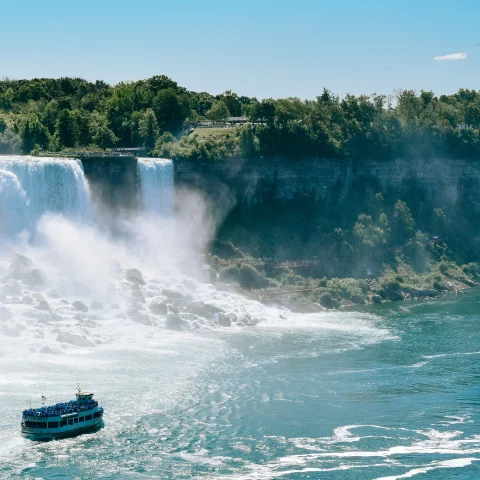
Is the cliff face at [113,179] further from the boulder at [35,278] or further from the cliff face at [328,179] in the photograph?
the boulder at [35,278]

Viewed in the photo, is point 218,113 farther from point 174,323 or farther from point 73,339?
point 73,339

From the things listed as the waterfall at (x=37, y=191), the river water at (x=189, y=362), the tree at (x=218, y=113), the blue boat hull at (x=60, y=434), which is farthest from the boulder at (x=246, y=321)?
the tree at (x=218, y=113)

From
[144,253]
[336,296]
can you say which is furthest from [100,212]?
[336,296]

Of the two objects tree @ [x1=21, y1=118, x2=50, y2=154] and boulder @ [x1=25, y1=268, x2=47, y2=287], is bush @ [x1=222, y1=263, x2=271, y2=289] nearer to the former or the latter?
boulder @ [x1=25, y1=268, x2=47, y2=287]

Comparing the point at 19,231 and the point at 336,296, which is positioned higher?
the point at 19,231

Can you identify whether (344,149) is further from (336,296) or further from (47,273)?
(47,273)

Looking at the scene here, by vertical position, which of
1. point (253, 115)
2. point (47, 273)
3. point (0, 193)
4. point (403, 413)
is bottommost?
point (403, 413)

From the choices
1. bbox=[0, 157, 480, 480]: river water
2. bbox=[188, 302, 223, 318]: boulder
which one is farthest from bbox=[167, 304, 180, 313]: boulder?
bbox=[188, 302, 223, 318]: boulder
